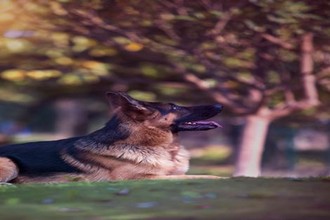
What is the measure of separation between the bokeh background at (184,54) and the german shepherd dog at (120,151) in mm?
4165

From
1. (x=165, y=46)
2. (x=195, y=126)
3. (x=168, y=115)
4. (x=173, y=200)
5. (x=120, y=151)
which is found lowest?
(x=173, y=200)

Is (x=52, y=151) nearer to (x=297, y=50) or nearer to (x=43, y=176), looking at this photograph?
(x=43, y=176)

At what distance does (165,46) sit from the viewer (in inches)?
648

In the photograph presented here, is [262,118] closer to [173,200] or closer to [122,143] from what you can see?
[122,143]

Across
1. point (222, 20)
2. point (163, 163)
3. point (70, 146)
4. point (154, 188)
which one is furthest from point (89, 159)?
point (222, 20)

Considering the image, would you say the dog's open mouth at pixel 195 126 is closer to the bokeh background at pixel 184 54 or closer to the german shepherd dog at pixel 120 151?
the german shepherd dog at pixel 120 151

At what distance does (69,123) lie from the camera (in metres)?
33.6

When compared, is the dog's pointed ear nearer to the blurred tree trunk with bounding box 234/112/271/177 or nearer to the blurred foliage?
the blurred foliage

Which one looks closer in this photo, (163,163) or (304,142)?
(163,163)

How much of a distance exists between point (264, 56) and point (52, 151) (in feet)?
25.2

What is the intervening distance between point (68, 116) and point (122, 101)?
24094 mm

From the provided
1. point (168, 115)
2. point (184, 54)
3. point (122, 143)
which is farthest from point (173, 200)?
point (184, 54)

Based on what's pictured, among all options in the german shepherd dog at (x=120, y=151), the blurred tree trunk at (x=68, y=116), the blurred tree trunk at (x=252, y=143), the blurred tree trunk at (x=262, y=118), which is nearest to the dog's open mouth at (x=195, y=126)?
the german shepherd dog at (x=120, y=151)

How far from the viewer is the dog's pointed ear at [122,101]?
1013cm
